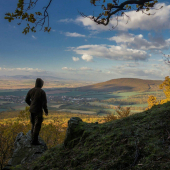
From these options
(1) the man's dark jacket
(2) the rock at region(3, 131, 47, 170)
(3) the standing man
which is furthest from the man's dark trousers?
(2) the rock at region(3, 131, 47, 170)

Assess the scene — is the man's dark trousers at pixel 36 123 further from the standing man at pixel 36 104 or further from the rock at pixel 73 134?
the rock at pixel 73 134

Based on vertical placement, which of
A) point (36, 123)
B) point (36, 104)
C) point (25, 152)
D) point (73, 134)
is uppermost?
point (36, 104)

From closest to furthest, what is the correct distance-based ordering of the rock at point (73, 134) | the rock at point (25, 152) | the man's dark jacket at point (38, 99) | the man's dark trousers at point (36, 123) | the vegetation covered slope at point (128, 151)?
the vegetation covered slope at point (128, 151) < the rock at point (73, 134) < the rock at point (25, 152) < the man's dark jacket at point (38, 99) < the man's dark trousers at point (36, 123)

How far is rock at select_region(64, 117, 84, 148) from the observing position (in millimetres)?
4754

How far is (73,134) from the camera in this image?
201 inches

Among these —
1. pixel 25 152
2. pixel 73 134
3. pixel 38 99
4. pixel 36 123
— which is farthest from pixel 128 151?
pixel 25 152

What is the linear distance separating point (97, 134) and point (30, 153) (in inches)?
197

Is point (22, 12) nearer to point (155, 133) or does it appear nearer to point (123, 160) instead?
point (123, 160)

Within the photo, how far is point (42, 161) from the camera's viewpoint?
449 cm

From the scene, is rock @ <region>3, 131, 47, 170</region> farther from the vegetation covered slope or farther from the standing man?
the vegetation covered slope

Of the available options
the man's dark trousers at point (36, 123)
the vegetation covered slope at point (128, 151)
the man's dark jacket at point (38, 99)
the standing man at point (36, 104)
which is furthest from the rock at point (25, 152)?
the vegetation covered slope at point (128, 151)

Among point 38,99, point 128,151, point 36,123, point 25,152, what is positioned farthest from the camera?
point 36,123

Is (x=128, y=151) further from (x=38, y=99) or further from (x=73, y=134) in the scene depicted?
(x=38, y=99)

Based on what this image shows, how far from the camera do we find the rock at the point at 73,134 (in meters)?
4.75
